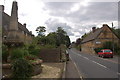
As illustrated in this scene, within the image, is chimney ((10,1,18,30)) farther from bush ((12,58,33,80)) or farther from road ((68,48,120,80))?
road ((68,48,120,80))

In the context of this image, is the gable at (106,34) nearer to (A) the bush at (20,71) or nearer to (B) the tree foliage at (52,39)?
(B) the tree foliage at (52,39)

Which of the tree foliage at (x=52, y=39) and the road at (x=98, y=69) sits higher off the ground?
the tree foliage at (x=52, y=39)

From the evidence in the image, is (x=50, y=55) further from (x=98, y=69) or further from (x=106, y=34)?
(x=106, y=34)

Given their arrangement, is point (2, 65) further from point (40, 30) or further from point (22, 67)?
point (40, 30)

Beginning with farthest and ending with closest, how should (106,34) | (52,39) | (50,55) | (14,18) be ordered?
(106,34)
(52,39)
(50,55)
(14,18)

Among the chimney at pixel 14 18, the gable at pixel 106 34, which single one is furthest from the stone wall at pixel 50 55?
the gable at pixel 106 34

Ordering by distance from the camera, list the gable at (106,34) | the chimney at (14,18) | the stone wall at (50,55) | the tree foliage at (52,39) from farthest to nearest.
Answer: the gable at (106,34) → the tree foliage at (52,39) → the stone wall at (50,55) → the chimney at (14,18)

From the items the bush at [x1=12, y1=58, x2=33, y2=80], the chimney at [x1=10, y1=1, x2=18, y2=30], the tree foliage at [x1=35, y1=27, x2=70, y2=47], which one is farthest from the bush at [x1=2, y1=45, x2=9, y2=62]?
the tree foliage at [x1=35, y1=27, x2=70, y2=47]

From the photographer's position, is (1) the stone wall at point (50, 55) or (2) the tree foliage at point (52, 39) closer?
(1) the stone wall at point (50, 55)

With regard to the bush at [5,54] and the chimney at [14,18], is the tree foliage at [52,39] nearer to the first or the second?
the chimney at [14,18]

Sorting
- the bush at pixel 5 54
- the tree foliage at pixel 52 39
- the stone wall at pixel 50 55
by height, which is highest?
the tree foliage at pixel 52 39

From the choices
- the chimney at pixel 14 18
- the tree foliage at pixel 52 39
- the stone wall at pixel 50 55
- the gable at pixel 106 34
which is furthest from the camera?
the gable at pixel 106 34

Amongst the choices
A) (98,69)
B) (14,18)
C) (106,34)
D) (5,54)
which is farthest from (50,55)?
(106,34)

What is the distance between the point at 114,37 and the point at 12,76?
49862 millimetres
